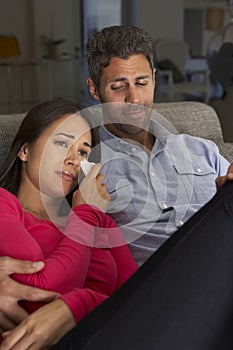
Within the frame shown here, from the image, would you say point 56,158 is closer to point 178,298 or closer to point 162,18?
point 178,298

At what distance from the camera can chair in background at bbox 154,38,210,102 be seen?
6230 millimetres

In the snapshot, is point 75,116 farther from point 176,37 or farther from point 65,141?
point 176,37

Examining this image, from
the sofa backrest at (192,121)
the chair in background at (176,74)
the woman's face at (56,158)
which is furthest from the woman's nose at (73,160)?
the chair in background at (176,74)

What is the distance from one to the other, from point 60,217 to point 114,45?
485 mm

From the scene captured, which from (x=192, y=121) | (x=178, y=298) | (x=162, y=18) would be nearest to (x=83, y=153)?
(x=178, y=298)

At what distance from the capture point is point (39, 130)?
1.12 metres

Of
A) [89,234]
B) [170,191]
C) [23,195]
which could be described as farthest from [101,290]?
[170,191]

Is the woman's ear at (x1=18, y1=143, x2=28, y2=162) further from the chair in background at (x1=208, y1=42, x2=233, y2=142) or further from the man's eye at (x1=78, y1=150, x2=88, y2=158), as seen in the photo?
the chair in background at (x1=208, y1=42, x2=233, y2=142)

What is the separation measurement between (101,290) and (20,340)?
0.27m

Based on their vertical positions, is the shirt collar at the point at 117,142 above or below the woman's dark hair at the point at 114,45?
below

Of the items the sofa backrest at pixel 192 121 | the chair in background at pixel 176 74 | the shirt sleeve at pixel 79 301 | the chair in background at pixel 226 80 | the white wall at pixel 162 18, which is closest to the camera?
the shirt sleeve at pixel 79 301

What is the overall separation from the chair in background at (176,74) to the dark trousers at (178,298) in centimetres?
536

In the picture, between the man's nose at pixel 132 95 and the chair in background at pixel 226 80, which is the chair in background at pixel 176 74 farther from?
the man's nose at pixel 132 95

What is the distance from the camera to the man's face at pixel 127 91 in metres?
1.32
